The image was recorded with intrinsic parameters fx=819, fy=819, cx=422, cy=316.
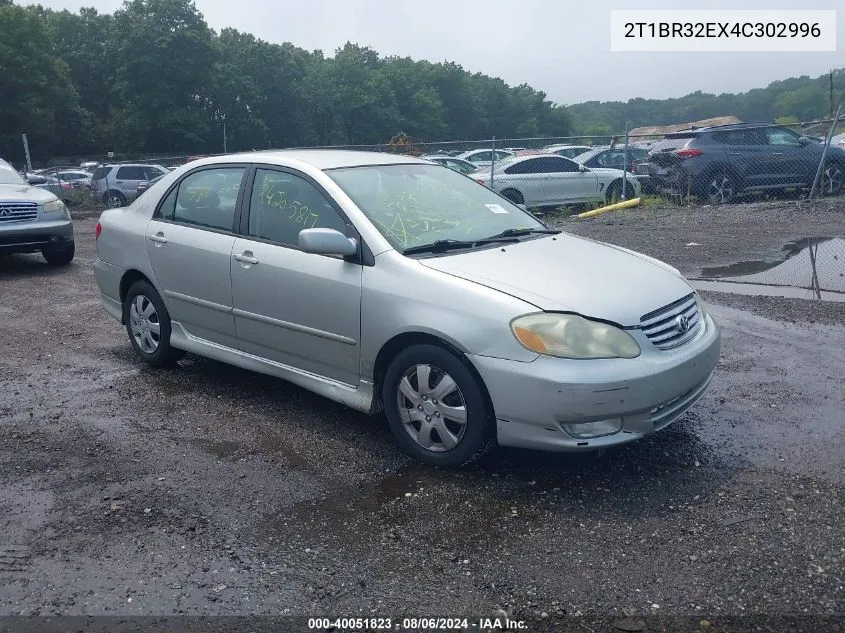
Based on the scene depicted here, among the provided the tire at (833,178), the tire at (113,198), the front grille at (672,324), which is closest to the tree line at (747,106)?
the tire at (833,178)

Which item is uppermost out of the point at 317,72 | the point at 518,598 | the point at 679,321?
the point at 317,72

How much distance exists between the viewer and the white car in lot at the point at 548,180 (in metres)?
16.7

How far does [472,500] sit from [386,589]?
2.79 feet

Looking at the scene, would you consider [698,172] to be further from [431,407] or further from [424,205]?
[431,407]

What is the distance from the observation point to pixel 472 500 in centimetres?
396

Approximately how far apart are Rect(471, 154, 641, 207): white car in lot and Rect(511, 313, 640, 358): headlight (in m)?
12.7

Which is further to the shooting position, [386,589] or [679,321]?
[679,321]

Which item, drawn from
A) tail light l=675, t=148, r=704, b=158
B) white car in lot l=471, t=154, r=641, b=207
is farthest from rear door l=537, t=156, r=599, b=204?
tail light l=675, t=148, r=704, b=158

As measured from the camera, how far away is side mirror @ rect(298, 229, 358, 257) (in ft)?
14.7

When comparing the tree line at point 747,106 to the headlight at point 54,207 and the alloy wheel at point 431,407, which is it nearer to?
the headlight at point 54,207

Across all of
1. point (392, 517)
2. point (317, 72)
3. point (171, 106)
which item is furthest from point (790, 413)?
point (317, 72)

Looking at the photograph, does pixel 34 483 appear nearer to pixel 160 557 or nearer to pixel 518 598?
pixel 160 557

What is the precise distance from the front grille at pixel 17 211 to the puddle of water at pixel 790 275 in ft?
27.5

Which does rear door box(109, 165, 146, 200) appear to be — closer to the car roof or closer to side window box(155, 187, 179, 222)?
side window box(155, 187, 179, 222)
